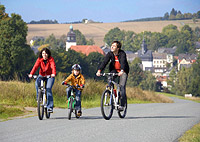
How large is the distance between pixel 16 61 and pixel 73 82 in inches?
2226

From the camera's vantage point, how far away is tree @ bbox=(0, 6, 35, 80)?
6569 cm

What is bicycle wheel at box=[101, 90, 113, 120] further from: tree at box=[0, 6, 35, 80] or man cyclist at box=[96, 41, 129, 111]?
tree at box=[0, 6, 35, 80]

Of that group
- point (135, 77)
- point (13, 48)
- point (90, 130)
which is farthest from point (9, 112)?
point (135, 77)

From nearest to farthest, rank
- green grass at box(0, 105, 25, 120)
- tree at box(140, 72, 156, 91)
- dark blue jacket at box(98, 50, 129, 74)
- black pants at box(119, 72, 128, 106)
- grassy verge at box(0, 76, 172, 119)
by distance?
1. dark blue jacket at box(98, 50, 129, 74)
2. black pants at box(119, 72, 128, 106)
3. green grass at box(0, 105, 25, 120)
4. grassy verge at box(0, 76, 172, 119)
5. tree at box(140, 72, 156, 91)

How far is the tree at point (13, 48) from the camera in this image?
65688 mm

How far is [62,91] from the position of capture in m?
16.5

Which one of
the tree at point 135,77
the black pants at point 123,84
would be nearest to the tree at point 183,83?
the tree at point 135,77

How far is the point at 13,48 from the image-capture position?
2598 inches

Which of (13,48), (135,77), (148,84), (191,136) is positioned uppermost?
(13,48)

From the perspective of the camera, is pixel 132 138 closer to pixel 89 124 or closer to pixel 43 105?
pixel 89 124

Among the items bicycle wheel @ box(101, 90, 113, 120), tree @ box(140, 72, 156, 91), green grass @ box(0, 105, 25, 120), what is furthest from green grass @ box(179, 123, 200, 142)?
tree @ box(140, 72, 156, 91)

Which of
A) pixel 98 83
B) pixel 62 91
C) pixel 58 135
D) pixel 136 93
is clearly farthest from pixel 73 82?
pixel 136 93

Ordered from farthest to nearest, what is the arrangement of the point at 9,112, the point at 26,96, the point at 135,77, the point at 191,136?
the point at 135,77, the point at 26,96, the point at 9,112, the point at 191,136

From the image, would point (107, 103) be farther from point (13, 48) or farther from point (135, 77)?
point (135, 77)
